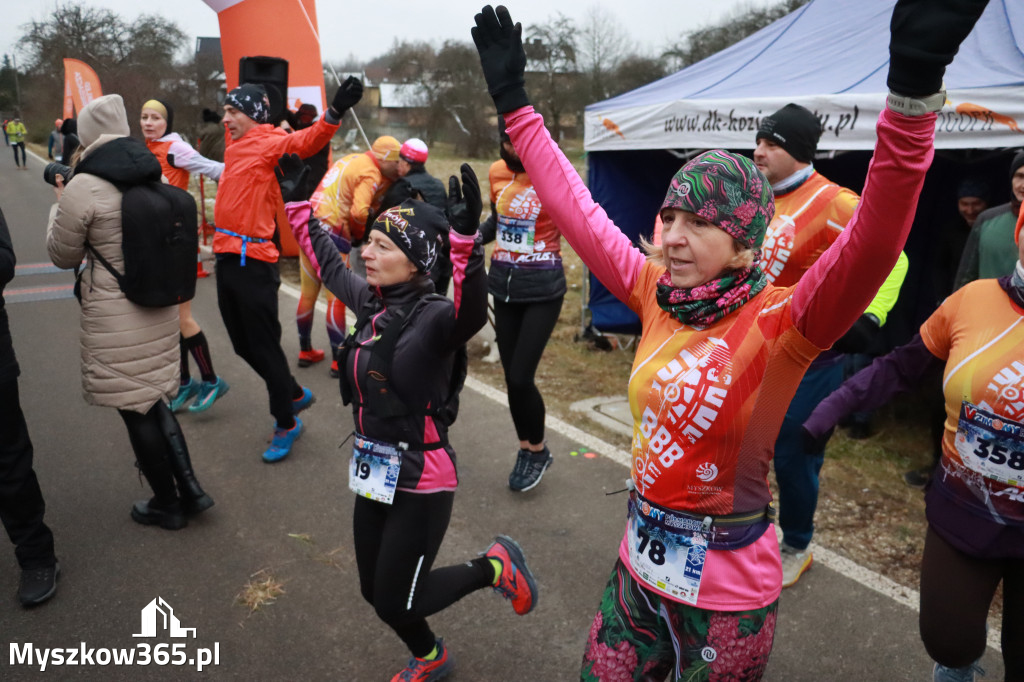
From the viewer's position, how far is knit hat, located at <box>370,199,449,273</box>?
256 centimetres

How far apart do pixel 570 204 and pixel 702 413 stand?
Answer: 67 centimetres

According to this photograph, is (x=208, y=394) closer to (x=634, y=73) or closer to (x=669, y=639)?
(x=669, y=639)

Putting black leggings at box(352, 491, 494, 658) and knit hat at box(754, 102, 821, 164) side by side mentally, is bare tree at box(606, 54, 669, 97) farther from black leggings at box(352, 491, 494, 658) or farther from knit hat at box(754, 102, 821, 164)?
black leggings at box(352, 491, 494, 658)

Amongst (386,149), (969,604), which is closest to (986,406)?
(969,604)

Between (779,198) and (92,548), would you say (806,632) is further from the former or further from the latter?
(92,548)

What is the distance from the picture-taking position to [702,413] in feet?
5.54

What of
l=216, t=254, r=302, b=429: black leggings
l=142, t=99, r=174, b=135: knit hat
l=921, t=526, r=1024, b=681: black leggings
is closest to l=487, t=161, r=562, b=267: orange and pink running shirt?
l=216, t=254, r=302, b=429: black leggings

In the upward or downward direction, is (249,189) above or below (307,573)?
above

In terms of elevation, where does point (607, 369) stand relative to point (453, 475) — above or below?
below

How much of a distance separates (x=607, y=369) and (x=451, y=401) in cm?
440

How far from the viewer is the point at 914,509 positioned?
168 inches

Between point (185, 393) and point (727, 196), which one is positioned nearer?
point (727, 196)

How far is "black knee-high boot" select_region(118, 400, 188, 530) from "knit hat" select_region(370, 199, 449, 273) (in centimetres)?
194

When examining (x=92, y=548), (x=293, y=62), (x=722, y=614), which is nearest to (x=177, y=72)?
(x=293, y=62)
